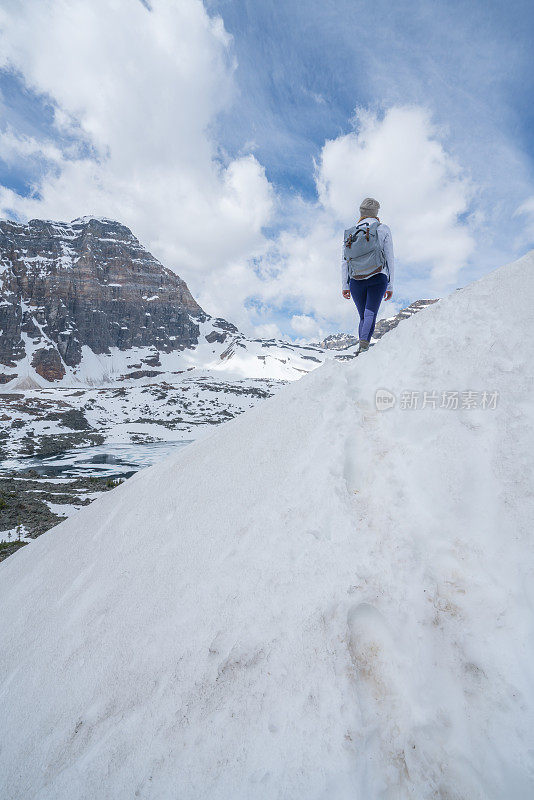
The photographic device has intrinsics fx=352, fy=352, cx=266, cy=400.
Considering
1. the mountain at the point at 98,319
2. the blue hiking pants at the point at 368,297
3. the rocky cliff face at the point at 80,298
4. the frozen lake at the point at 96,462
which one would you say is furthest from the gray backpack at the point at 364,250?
the rocky cliff face at the point at 80,298

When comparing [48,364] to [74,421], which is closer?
[74,421]

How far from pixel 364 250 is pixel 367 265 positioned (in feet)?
0.73

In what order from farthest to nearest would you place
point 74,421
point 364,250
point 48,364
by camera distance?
A: 1. point 48,364
2. point 74,421
3. point 364,250

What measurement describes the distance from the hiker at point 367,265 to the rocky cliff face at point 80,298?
143692mm

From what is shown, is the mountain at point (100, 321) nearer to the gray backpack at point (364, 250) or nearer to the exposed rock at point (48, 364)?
the exposed rock at point (48, 364)

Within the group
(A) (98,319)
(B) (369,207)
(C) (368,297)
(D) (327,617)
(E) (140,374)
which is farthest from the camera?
(A) (98,319)

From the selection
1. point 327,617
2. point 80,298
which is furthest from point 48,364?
point 327,617

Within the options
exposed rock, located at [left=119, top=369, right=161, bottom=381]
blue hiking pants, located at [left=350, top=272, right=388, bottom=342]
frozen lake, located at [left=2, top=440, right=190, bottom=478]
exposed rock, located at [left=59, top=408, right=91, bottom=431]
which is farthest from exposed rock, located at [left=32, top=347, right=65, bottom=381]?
blue hiking pants, located at [left=350, top=272, right=388, bottom=342]

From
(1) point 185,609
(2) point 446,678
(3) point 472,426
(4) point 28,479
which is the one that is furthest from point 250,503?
(4) point 28,479

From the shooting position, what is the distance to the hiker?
521 centimetres

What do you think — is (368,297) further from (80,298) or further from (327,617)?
(80,298)

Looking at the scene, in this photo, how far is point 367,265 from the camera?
5340mm

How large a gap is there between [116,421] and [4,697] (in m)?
46.5

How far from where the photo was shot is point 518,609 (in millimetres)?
2225
